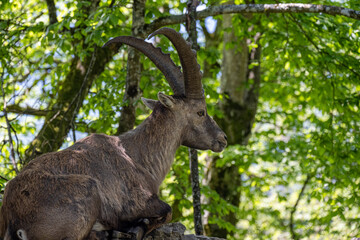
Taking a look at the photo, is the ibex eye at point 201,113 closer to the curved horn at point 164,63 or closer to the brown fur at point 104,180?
the brown fur at point 104,180

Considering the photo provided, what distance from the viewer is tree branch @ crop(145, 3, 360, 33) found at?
852 centimetres

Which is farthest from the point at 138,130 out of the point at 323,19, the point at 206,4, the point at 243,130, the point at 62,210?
the point at 243,130

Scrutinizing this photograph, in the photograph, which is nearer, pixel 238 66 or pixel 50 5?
pixel 50 5

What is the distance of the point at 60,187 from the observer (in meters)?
4.83

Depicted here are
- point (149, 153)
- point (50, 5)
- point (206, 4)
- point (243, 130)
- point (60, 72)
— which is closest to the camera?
point (149, 153)

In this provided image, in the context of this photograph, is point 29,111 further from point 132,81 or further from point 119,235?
point 119,235

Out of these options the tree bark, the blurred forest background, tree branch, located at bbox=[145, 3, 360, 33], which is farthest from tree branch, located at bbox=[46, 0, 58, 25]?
tree branch, located at bbox=[145, 3, 360, 33]

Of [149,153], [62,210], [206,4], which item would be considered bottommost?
[62,210]

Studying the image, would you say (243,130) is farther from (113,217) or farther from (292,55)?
(113,217)

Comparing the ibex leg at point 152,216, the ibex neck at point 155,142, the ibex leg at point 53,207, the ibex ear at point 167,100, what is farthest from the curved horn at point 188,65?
the ibex leg at point 53,207

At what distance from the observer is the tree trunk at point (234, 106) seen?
14.0 meters

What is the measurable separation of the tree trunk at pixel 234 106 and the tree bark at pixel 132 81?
17.3 ft

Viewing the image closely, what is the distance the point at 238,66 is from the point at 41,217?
10.5m

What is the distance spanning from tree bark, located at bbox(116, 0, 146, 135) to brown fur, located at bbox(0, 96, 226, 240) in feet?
7.49
